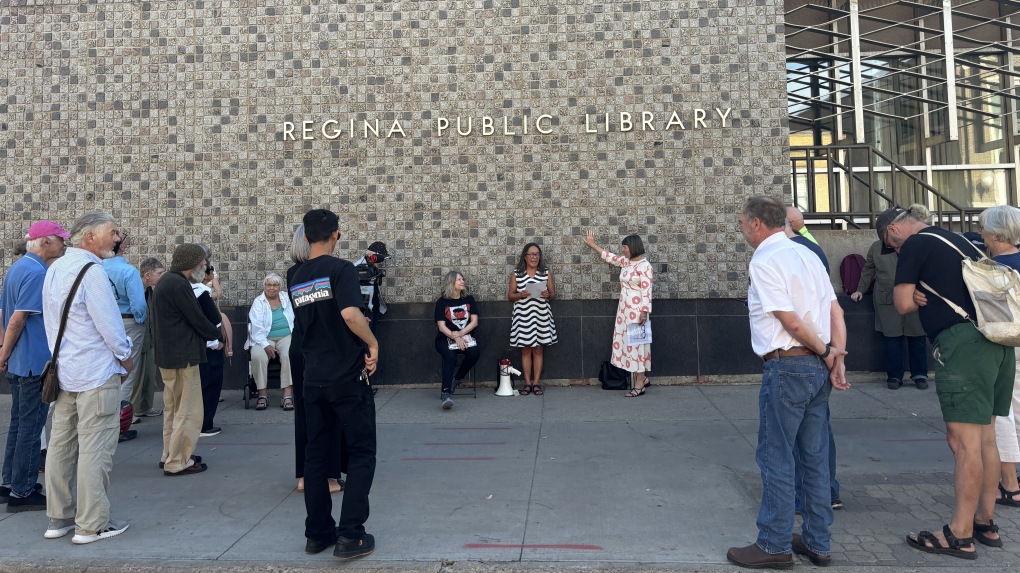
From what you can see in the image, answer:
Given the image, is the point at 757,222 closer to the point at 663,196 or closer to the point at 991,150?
the point at 663,196

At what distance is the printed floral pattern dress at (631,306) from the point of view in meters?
8.11

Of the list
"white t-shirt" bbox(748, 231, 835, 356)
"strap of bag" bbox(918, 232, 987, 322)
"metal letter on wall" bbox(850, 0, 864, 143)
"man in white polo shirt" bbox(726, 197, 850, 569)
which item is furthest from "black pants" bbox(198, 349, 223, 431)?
"metal letter on wall" bbox(850, 0, 864, 143)

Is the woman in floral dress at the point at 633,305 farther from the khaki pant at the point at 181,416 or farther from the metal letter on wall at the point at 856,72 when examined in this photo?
the khaki pant at the point at 181,416

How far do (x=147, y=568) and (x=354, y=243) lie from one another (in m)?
5.17

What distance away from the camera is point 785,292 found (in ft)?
12.1

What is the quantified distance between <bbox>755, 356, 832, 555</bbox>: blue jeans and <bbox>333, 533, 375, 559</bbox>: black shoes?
6.81ft

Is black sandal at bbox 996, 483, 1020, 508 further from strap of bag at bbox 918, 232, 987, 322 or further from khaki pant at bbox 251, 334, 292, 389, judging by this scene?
khaki pant at bbox 251, 334, 292, 389

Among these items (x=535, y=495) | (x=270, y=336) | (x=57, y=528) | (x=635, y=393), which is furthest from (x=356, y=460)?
(x=635, y=393)

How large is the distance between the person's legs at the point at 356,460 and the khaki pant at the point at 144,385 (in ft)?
13.9

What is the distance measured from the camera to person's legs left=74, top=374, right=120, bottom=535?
4.30 meters

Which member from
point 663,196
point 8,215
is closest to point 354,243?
point 663,196

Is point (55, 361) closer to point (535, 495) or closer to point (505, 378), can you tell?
point (535, 495)

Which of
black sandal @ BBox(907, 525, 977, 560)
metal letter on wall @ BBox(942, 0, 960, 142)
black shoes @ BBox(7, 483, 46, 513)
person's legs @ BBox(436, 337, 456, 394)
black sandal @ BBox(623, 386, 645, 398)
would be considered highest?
metal letter on wall @ BBox(942, 0, 960, 142)

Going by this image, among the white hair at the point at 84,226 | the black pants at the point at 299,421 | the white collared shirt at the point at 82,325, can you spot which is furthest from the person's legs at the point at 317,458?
the white hair at the point at 84,226
